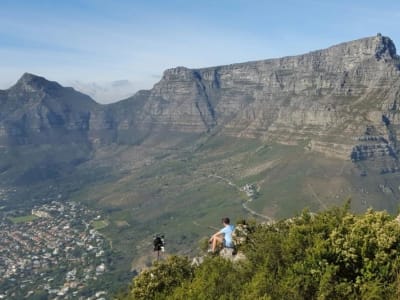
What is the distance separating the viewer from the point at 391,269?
3697 cm

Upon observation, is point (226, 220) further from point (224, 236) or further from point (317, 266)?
point (317, 266)

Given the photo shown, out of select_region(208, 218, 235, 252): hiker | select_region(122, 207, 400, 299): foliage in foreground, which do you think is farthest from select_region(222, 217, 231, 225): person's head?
select_region(122, 207, 400, 299): foliage in foreground

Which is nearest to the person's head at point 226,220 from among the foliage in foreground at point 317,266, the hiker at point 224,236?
the hiker at point 224,236

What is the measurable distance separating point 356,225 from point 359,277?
546cm

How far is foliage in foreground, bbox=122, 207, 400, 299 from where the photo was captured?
116 ft

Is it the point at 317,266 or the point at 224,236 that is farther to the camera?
the point at 224,236

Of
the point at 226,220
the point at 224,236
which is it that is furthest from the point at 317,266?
the point at 224,236

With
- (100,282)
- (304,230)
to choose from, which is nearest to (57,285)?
(100,282)

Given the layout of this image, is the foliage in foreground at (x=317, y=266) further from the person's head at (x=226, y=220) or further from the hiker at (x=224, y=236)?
the person's head at (x=226, y=220)

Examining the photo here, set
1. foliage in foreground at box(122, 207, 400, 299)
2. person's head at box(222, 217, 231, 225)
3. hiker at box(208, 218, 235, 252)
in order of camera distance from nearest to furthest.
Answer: foliage in foreground at box(122, 207, 400, 299)
person's head at box(222, 217, 231, 225)
hiker at box(208, 218, 235, 252)

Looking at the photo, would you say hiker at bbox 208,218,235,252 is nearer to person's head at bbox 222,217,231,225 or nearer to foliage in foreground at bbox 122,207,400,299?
person's head at bbox 222,217,231,225

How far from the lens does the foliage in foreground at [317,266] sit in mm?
35406

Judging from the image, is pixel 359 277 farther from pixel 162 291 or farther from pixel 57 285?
pixel 57 285

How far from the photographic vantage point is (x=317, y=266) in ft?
123
